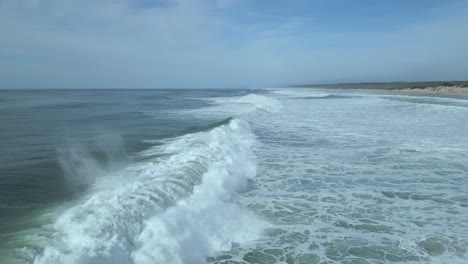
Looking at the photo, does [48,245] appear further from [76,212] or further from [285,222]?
[285,222]

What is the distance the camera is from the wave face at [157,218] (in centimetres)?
423

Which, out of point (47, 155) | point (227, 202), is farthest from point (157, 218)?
point (47, 155)

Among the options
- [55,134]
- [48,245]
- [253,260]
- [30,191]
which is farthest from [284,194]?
[55,134]

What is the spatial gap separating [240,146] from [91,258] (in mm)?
8364

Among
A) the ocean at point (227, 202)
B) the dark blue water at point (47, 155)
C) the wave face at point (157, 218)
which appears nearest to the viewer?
the wave face at point (157, 218)

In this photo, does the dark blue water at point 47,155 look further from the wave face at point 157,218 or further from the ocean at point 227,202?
the wave face at point 157,218

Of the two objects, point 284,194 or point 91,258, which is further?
point 284,194

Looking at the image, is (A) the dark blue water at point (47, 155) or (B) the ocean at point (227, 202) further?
(A) the dark blue water at point (47, 155)

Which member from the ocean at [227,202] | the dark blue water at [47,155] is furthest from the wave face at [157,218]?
the dark blue water at [47,155]

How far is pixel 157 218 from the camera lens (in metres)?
5.22

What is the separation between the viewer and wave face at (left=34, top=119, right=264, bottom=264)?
4227 mm

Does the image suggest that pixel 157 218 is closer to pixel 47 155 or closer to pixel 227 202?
pixel 227 202

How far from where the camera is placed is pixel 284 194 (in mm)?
7391

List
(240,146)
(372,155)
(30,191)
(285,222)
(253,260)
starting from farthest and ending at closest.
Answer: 1. (240,146)
2. (372,155)
3. (30,191)
4. (285,222)
5. (253,260)
